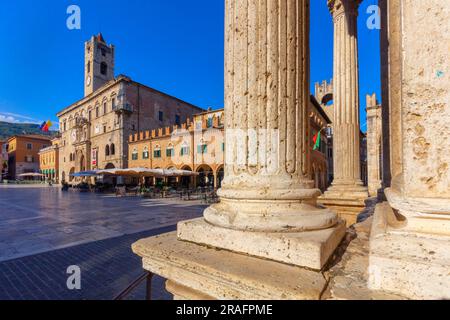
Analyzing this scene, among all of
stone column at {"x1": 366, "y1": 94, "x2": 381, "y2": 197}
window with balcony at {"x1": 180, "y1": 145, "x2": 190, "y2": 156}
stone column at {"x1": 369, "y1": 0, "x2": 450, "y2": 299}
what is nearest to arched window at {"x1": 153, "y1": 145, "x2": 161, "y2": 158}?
window with balcony at {"x1": 180, "y1": 145, "x2": 190, "y2": 156}

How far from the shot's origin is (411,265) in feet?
3.51

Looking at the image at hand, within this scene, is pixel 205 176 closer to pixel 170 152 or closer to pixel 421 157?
pixel 170 152

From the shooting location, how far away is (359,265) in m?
1.37

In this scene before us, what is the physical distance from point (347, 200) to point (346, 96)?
2476 mm

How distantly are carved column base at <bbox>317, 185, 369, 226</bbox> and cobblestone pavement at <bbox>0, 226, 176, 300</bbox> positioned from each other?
12.1 feet

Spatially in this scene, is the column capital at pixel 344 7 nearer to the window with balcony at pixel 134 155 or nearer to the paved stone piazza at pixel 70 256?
the paved stone piazza at pixel 70 256

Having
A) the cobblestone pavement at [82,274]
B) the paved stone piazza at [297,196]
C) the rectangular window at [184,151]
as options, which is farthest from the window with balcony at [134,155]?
the paved stone piazza at [297,196]

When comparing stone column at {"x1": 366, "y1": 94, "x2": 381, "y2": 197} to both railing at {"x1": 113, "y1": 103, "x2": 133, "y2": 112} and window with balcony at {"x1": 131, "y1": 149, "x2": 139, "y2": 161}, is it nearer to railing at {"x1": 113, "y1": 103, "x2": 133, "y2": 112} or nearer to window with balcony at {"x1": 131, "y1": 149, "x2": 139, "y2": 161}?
window with balcony at {"x1": 131, "y1": 149, "x2": 139, "y2": 161}

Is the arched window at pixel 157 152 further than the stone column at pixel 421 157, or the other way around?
the arched window at pixel 157 152

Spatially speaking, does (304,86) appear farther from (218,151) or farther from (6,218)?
(218,151)

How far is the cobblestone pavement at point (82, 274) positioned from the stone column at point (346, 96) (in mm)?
4405

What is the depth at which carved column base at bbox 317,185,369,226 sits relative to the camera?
484 centimetres

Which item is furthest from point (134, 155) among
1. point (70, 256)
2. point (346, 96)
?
point (346, 96)

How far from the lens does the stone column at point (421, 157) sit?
3.64 feet
